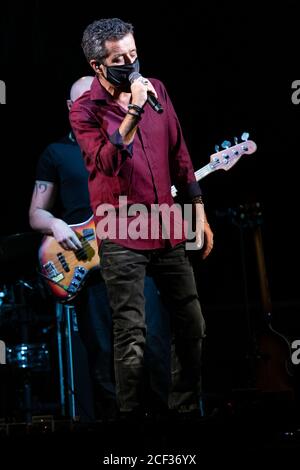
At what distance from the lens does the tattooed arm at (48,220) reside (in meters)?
4.10

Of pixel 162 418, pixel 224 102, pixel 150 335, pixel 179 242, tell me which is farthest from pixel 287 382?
pixel 162 418

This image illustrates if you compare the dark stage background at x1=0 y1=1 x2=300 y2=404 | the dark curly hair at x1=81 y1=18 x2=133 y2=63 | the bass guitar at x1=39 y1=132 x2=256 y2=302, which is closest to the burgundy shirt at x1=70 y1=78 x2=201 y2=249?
the dark curly hair at x1=81 y1=18 x2=133 y2=63

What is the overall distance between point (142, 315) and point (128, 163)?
2.03 feet

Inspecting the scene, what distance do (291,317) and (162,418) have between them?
400 cm

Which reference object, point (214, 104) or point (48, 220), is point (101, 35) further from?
point (214, 104)

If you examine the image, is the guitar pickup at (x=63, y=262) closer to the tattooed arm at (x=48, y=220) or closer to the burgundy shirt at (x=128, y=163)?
the tattooed arm at (x=48, y=220)

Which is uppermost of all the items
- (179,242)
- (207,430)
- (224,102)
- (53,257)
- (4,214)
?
(224,102)

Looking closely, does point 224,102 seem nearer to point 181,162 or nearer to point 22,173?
point 22,173

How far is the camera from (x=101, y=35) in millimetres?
2957

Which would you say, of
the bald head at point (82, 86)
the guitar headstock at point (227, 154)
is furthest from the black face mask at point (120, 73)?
the guitar headstock at point (227, 154)

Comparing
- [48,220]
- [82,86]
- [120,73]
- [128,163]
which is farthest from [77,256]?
[120,73]

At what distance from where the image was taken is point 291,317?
6082 mm

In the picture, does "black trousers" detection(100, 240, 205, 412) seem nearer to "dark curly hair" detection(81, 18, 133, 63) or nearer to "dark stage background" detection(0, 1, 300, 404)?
"dark curly hair" detection(81, 18, 133, 63)

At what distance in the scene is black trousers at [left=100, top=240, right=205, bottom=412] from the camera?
109 inches
